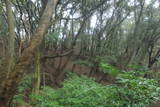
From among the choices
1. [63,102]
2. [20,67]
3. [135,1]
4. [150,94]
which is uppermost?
[135,1]

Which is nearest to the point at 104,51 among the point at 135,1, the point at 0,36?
the point at 135,1

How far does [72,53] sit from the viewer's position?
1546 centimetres

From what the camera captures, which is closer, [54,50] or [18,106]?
[18,106]

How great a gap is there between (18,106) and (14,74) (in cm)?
390

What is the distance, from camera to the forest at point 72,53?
3.09 meters

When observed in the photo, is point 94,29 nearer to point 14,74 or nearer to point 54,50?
point 54,50

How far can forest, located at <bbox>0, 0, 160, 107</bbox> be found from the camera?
3.09m

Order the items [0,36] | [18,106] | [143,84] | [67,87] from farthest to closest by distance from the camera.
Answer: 1. [0,36]
2. [18,106]
3. [67,87]
4. [143,84]

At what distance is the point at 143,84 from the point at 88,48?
16.6m

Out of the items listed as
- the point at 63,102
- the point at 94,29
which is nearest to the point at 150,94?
the point at 63,102

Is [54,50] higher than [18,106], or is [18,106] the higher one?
[54,50]

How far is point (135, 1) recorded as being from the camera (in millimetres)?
14578

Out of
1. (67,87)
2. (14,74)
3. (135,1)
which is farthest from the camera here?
(135,1)

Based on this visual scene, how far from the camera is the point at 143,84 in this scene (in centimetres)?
265
